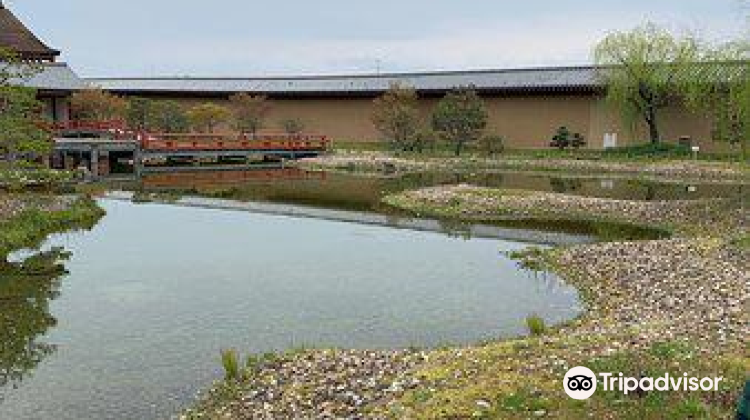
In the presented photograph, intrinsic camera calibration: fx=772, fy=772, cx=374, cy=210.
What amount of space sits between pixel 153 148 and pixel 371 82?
27106mm

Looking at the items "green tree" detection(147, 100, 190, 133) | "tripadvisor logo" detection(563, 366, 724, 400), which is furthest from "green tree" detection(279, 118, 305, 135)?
"tripadvisor logo" detection(563, 366, 724, 400)

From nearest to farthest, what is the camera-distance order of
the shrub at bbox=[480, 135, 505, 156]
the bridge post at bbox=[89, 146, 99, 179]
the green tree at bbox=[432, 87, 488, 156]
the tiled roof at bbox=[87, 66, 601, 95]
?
the bridge post at bbox=[89, 146, 99, 179] → the green tree at bbox=[432, 87, 488, 156] → the shrub at bbox=[480, 135, 505, 156] → the tiled roof at bbox=[87, 66, 601, 95]

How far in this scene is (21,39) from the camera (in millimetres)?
58562

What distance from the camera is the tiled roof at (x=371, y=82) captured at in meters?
63.6

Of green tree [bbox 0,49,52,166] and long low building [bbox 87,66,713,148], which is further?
long low building [bbox 87,66,713,148]

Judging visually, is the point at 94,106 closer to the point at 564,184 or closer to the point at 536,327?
the point at 564,184

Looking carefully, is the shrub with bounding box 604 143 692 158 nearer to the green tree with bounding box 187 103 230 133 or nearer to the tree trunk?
the tree trunk

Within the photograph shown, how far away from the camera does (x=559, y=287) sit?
19203 millimetres

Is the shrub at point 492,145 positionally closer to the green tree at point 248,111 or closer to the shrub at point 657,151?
the shrub at point 657,151

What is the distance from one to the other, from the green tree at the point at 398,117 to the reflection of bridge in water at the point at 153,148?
5545 millimetres

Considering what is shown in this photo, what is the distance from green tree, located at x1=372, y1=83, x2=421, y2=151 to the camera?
63719mm

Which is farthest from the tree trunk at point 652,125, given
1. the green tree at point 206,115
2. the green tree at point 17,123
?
the green tree at point 17,123

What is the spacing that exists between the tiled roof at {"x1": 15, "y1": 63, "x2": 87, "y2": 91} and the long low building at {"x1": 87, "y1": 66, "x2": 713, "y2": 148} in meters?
24.4

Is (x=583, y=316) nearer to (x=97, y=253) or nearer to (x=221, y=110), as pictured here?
(x=97, y=253)
